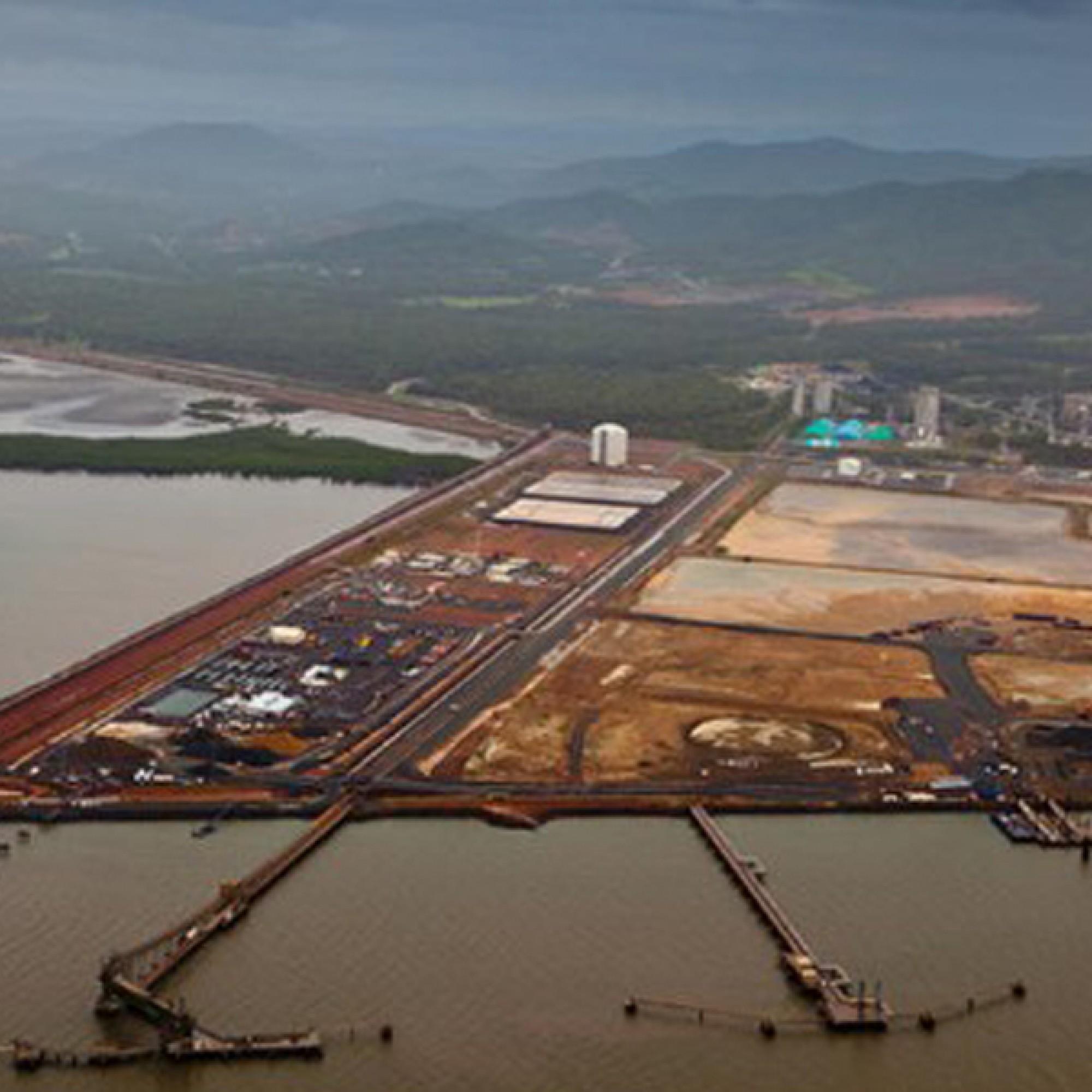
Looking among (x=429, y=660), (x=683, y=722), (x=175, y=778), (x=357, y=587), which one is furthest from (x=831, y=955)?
(x=357, y=587)

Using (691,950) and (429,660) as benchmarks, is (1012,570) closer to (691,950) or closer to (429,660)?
(429,660)

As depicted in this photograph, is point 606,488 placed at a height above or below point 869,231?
below

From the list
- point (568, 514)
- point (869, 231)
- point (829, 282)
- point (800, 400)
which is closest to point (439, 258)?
point (829, 282)

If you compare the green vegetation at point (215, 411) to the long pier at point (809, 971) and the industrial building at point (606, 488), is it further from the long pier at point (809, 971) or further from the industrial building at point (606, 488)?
the long pier at point (809, 971)

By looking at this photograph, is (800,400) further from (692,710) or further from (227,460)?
(692,710)

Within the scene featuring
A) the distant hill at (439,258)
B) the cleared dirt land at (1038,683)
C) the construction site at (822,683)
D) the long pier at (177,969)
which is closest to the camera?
the long pier at (177,969)

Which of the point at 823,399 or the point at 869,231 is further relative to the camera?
the point at 869,231

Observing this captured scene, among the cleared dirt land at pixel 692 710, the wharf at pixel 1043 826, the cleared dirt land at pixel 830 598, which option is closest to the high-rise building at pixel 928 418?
the cleared dirt land at pixel 830 598

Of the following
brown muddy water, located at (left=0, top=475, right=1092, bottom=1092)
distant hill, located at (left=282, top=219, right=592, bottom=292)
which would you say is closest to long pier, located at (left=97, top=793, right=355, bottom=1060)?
brown muddy water, located at (left=0, top=475, right=1092, bottom=1092)
